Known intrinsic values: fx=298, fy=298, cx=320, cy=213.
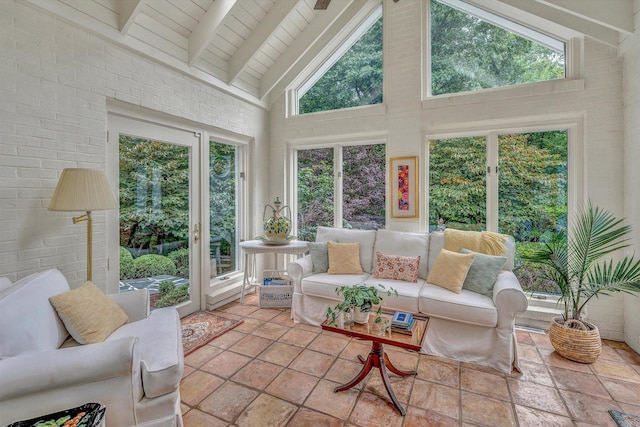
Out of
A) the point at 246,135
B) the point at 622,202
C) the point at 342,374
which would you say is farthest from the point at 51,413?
the point at 622,202

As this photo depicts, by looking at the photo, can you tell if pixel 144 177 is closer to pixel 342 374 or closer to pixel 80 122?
pixel 80 122

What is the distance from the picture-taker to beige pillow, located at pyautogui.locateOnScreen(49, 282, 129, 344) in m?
1.72

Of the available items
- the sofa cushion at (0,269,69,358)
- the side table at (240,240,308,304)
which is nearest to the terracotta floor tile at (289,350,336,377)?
the side table at (240,240,308,304)

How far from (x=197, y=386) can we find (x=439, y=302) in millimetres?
1963

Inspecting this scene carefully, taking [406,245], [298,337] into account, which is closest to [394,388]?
[298,337]

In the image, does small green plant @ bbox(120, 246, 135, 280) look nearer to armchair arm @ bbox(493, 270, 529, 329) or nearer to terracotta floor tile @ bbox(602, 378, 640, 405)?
armchair arm @ bbox(493, 270, 529, 329)

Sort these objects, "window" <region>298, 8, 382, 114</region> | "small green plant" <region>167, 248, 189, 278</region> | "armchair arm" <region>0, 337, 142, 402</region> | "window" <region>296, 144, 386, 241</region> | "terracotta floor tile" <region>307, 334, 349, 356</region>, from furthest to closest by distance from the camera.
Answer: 1. "window" <region>296, 144, 386, 241</region>
2. "window" <region>298, 8, 382, 114</region>
3. "small green plant" <region>167, 248, 189, 278</region>
4. "terracotta floor tile" <region>307, 334, 349, 356</region>
5. "armchair arm" <region>0, 337, 142, 402</region>

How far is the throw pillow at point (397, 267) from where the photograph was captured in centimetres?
299

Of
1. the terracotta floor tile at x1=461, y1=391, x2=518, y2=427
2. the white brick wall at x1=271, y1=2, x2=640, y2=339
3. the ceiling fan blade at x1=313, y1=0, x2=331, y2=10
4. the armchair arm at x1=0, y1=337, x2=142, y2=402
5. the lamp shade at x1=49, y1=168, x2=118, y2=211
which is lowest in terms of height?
the terracotta floor tile at x1=461, y1=391, x2=518, y2=427

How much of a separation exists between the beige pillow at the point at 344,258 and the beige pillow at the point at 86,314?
198 centimetres

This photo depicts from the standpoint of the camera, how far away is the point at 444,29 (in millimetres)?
3488

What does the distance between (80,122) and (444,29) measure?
381cm

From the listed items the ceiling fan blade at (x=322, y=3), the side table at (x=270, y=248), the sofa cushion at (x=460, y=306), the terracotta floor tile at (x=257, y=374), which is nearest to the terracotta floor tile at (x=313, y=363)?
the terracotta floor tile at (x=257, y=374)

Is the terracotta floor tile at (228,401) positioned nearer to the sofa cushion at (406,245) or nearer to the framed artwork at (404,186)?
the sofa cushion at (406,245)
